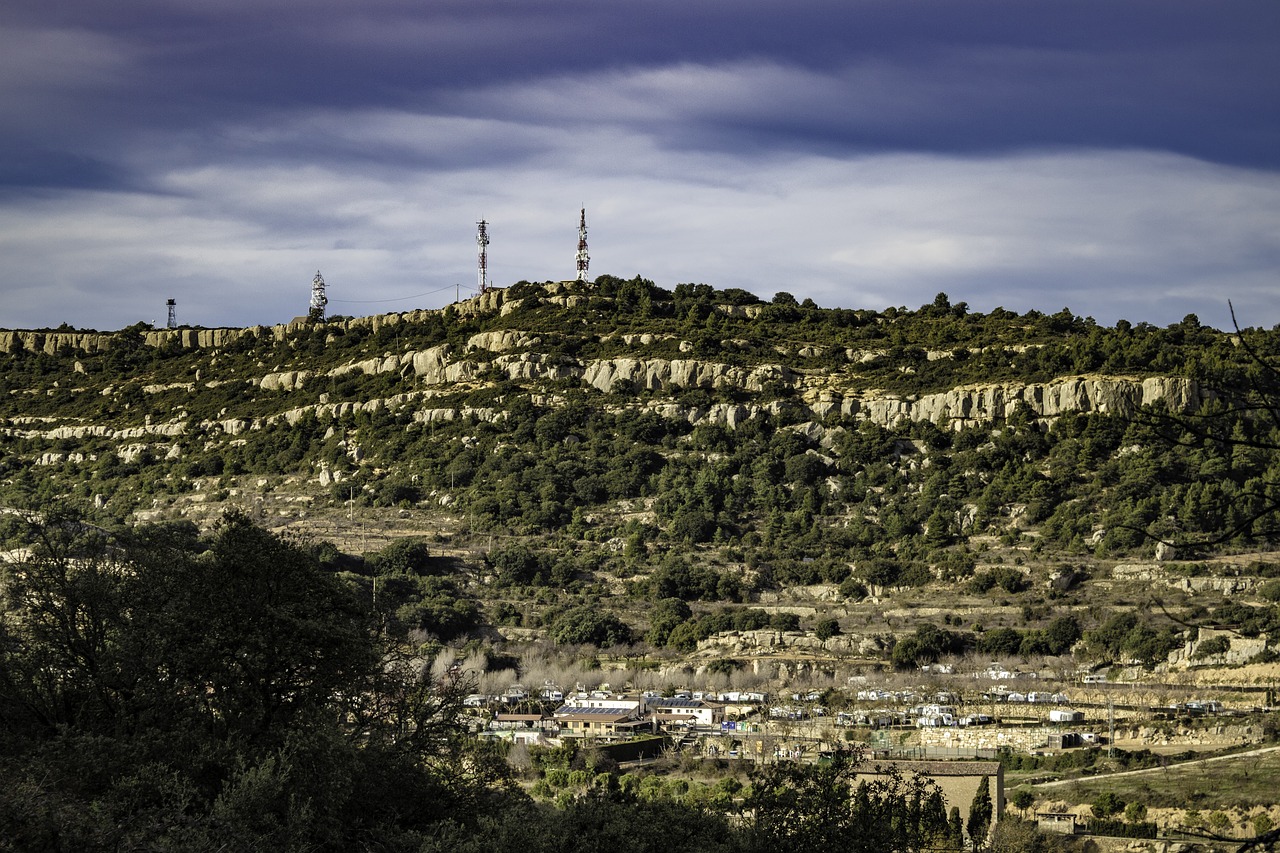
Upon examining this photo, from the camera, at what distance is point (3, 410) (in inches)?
4200

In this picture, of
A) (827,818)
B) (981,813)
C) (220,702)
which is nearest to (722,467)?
(981,813)

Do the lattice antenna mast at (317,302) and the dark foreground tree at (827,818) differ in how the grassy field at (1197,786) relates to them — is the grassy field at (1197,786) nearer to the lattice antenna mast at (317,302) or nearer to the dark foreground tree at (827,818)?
the dark foreground tree at (827,818)

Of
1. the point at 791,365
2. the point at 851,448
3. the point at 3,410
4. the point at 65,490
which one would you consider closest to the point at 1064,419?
the point at 851,448

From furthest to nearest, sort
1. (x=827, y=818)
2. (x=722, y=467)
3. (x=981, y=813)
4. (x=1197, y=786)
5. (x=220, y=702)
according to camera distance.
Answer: (x=722, y=467) < (x=1197, y=786) < (x=981, y=813) < (x=827, y=818) < (x=220, y=702)

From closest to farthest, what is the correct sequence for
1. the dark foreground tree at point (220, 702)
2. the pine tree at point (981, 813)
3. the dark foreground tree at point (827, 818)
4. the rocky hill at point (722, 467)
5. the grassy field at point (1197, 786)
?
the dark foreground tree at point (220, 702) < the dark foreground tree at point (827, 818) < the pine tree at point (981, 813) < the grassy field at point (1197, 786) < the rocky hill at point (722, 467)

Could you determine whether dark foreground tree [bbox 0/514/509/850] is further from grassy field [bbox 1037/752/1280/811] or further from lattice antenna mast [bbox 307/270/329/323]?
lattice antenna mast [bbox 307/270/329/323]

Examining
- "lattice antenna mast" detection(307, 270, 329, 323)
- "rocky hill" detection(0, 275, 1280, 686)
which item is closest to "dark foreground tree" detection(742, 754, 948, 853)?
"rocky hill" detection(0, 275, 1280, 686)

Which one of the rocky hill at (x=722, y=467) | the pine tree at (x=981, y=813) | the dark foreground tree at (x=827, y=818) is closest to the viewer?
the dark foreground tree at (x=827, y=818)

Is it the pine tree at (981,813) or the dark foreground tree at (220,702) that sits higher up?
the dark foreground tree at (220,702)

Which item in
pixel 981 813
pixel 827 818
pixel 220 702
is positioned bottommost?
pixel 981 813

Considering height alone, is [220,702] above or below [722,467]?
below

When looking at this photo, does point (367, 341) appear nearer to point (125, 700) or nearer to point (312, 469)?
point (312, 469)

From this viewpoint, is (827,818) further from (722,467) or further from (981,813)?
(722,467)

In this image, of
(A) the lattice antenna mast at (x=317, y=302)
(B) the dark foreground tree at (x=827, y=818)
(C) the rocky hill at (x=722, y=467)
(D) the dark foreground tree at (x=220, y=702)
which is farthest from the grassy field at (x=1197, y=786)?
(A) the lattice antenna mast at (x=317, y=302)
